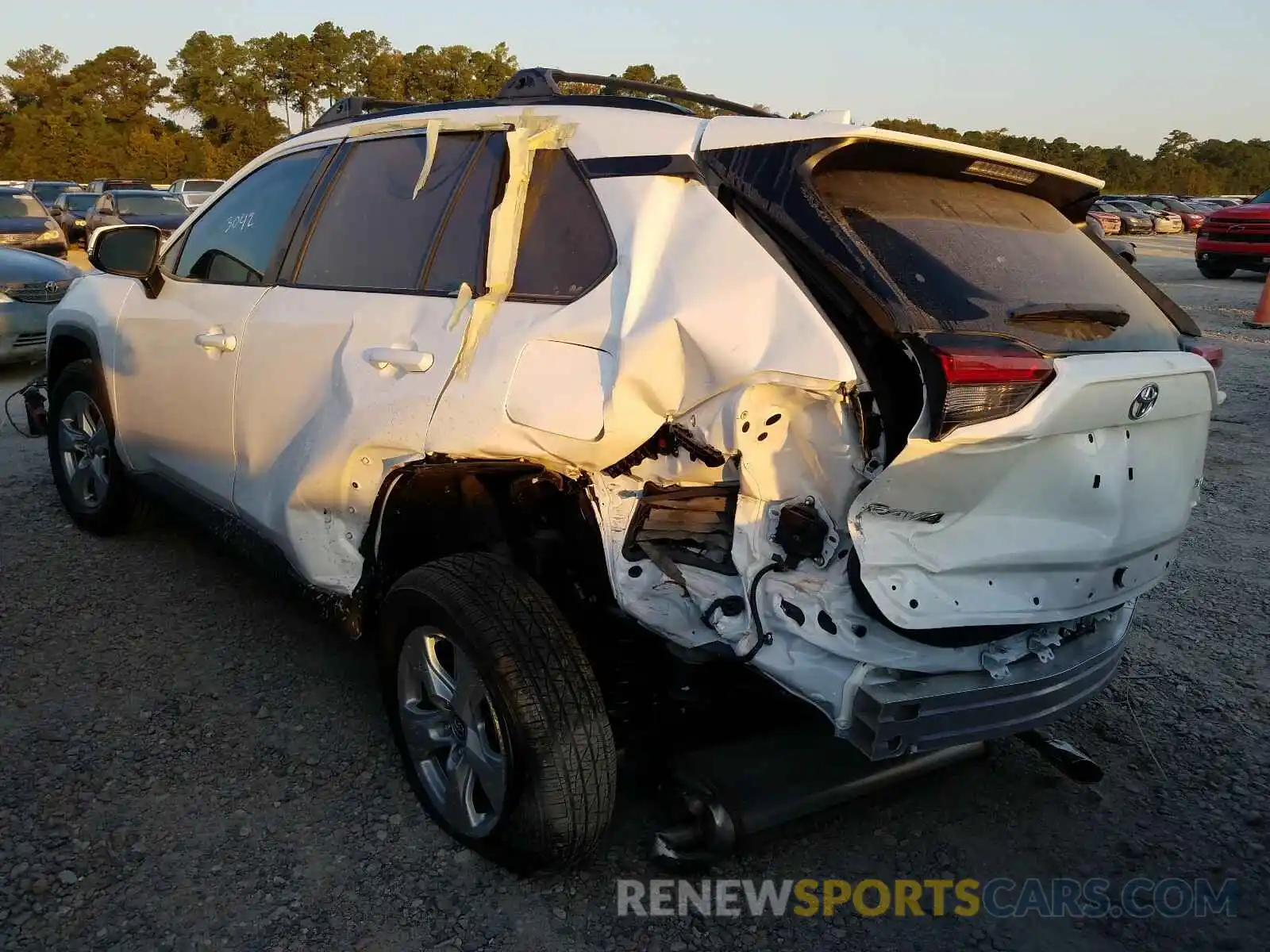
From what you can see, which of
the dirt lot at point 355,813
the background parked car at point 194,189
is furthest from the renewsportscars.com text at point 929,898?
the background parked car at point 194,189

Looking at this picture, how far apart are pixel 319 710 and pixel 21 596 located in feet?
5.55

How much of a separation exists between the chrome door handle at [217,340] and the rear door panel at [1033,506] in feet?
7.58

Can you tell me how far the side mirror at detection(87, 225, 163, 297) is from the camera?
403 centimetres

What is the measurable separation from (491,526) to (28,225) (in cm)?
1710

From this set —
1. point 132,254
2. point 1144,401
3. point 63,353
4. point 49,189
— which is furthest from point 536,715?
point 49,189

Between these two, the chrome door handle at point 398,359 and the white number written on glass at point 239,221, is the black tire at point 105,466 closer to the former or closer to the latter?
the white number written on glass at point 239,221

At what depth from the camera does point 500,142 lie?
2.82 meters

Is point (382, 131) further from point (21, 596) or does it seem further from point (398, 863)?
point (21, 596)

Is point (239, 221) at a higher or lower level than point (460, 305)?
higher

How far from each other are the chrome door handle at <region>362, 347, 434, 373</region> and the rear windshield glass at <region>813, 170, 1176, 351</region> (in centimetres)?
111

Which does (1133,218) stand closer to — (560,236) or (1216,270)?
(1216,270)

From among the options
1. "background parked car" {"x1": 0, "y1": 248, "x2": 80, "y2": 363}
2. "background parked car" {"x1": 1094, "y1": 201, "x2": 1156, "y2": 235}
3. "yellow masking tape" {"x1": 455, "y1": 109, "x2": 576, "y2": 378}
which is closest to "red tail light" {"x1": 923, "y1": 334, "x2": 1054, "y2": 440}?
"yellow masking tape" {"x1": 455, "y1": 109, "x2": 576, "y2": 378}

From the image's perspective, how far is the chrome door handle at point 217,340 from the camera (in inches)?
134

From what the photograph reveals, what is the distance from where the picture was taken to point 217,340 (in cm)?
344
